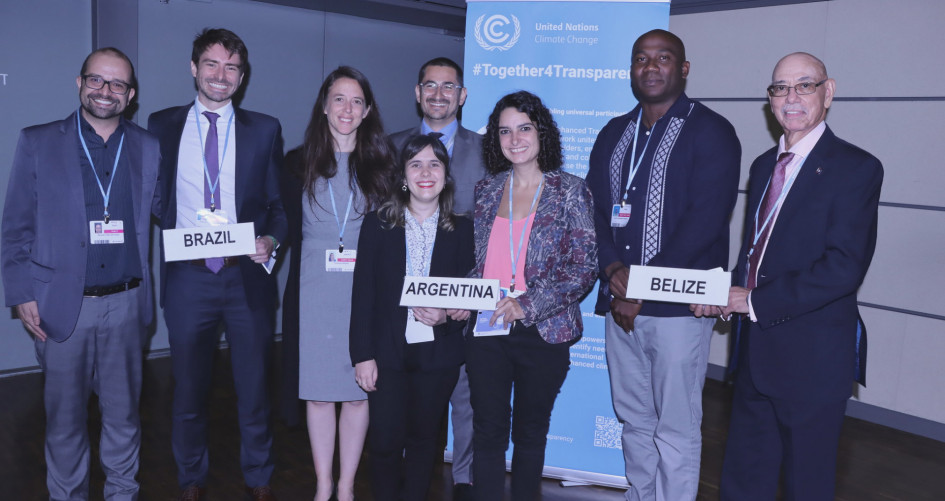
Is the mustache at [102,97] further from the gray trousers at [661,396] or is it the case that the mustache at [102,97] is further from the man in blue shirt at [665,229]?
the gray trousers at [661,396]

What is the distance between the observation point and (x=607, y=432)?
11.5 feet

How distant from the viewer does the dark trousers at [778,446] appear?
236cm

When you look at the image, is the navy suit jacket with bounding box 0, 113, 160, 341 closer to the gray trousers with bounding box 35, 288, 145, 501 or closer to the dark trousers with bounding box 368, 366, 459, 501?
the gray trousers with bounding box 35, 288, 145, 501

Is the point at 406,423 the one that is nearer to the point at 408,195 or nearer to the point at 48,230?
the point at 408,195

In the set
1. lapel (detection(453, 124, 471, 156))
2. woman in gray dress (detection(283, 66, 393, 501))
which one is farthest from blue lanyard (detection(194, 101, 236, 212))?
lapel (detection(453, 124, 471, 156))

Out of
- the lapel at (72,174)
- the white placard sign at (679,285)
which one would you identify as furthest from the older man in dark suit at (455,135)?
the lapel at (72,174)

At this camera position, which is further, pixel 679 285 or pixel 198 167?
pixel 198 167

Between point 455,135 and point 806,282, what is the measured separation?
158 centimetres

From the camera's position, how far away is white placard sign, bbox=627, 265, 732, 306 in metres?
2.44

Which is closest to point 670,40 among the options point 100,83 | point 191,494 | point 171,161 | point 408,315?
point 408,315

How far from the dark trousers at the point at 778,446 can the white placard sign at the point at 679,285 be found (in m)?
0.30

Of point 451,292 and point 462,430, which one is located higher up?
point 451,292

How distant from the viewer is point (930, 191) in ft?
14.4

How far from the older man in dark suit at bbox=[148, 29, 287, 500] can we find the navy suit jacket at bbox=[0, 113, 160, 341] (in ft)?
1.08
